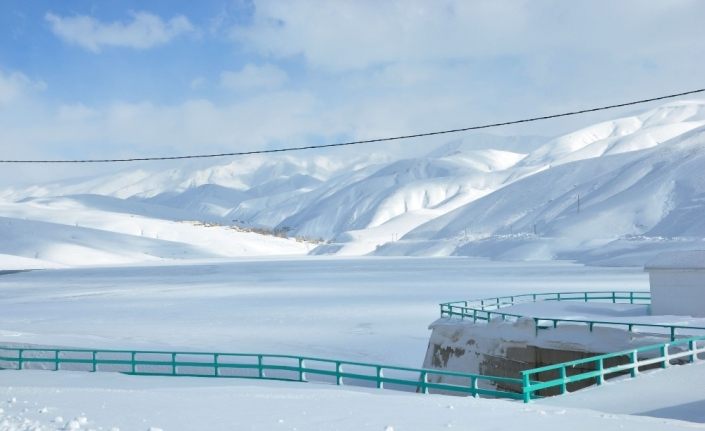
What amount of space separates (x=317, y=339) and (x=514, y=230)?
14697 cm

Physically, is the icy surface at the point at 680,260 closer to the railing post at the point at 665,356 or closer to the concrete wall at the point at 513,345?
the concrete wall at the point at 513,345

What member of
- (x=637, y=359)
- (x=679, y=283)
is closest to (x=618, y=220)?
(x=679, y=283)

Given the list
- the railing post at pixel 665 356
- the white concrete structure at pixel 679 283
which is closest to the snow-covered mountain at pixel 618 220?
the white concrete structure at pixel 679 283

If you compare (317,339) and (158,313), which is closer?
(317,339)

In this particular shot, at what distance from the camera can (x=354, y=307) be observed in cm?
4700

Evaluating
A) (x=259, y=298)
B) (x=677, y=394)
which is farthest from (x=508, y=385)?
(x=259, y=298)

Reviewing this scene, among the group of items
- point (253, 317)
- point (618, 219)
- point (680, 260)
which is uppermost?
point (618, 219)

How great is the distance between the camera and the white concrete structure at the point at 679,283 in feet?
87.5

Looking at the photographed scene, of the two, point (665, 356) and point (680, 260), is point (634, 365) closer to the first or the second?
point (665, 356)

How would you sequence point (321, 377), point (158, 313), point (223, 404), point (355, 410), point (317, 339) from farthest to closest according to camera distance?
point (158, 313) → point (317, 339) → point (321, 377) → point (223, 404) → point (355, 410)

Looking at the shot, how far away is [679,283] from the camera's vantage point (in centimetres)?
2714

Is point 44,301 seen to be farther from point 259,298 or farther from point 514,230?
point 514,230

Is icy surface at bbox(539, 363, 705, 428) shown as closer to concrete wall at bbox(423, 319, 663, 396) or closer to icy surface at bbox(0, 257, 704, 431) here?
icy surface at bbox(0, 257, 704, 431)

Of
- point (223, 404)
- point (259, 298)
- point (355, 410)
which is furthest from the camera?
point (259, 298)
